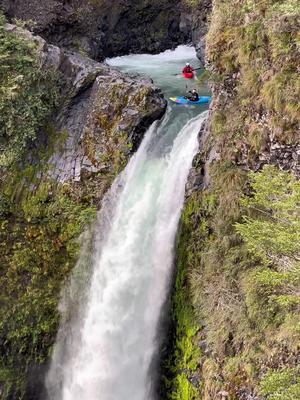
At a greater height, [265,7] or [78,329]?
[265,7]

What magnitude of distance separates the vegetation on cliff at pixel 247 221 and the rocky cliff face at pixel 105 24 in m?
12.0

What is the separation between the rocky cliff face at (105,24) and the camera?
62.0 ft

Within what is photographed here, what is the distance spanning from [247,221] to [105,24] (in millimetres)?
16550

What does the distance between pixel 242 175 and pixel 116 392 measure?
6.90 meters

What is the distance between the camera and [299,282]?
724 centimetres

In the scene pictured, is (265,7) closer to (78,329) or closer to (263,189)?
(263,189)

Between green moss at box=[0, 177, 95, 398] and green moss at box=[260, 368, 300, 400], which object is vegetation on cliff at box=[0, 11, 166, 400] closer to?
green moss at box=[0, 177, 95, 398]

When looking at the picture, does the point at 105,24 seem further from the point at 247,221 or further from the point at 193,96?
the point at 247,221

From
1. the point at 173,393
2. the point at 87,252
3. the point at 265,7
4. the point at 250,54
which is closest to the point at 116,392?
the point at 173,393

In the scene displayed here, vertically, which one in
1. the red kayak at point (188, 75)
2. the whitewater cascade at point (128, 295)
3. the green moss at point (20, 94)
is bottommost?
the whitewater cascade at point (128, 295)

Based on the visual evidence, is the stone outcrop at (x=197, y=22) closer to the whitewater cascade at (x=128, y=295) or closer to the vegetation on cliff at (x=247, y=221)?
the whitewater cascade at (x=128, y=295)

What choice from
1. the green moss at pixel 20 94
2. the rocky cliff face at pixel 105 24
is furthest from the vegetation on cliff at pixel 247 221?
the rocky cliff face at pixel 105 24

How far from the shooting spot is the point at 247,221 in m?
8.36

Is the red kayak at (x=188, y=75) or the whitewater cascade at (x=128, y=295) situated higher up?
the red kayak at (x=188, y=75)
